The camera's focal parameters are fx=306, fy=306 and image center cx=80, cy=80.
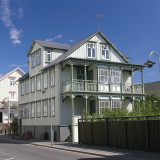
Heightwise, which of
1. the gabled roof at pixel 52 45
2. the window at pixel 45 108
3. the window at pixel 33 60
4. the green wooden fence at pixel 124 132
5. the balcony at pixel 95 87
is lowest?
the green wooden fence at pixel 124 132

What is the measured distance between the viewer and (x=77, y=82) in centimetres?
2920

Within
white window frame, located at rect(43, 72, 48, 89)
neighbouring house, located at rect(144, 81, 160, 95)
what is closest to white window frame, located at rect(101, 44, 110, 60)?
white window frame, located at rect(43, 72, 48, 89)

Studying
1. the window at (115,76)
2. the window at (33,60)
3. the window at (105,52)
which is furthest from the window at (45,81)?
the window at (115,76)

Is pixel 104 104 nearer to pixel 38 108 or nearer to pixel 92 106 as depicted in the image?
pixel 92 106

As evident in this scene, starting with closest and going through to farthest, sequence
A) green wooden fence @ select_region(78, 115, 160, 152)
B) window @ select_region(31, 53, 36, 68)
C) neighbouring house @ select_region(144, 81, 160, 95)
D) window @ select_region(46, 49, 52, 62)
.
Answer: green wooden fence @ select_region(78, 115, 160, 152) < window @ select_region(46, 49, 52, 62) < window @ select_region(31, 53, 36, 68) < neighbouring house @ select_region(144, 81, 160, 95)

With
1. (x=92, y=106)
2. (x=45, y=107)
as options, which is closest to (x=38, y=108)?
(x=45, y=107)

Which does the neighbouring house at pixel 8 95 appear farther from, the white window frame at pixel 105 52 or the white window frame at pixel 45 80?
the white window frame at pixel 105 52

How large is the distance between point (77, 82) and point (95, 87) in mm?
2331

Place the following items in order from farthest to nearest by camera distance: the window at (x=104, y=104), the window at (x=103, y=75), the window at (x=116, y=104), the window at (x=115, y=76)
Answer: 1. the window at (x=115, y=76)
2. the window at (x=116, y=104)
3. the window at (x=103, y=75)
4. the window at (x=104, y=104)

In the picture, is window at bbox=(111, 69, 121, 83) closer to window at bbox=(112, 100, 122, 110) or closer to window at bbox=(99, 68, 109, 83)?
window at bbox=(99, 68, 109, 83)

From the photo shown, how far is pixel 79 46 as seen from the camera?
3136 cm

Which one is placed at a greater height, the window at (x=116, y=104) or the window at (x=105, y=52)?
the window at (x=105, y=52)

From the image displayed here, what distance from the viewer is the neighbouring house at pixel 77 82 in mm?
29906

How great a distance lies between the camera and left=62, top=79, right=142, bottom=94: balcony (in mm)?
29430
